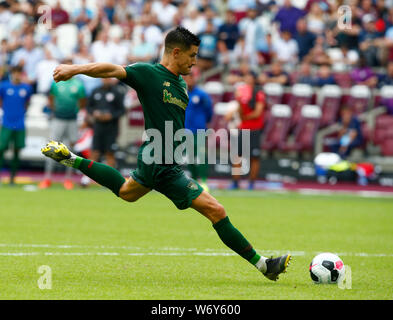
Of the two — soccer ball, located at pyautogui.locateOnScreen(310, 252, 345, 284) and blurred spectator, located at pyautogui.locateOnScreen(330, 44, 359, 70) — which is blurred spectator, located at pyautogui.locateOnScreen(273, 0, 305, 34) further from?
soccer ball, located at pyautogui.locateOnScreen(310, 252, 345, 284)

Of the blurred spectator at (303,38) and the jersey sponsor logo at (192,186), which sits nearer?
the jersey sponsor logo at (192,186)

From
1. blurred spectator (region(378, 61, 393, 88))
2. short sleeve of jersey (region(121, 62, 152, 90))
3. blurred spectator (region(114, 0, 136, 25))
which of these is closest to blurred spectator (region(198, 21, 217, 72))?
blurred spectator (region(114, 0, 136, 25))

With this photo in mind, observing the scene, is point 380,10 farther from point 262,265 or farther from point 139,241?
point 262,265

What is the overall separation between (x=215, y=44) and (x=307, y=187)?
5276 mm

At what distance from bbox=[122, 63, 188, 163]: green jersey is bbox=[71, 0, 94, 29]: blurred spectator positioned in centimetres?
1781

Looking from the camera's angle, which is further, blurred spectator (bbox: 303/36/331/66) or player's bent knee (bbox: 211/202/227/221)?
blurred spectator (bbox: 303/36/331/66)

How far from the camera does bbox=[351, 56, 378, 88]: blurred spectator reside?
22692 millimetres

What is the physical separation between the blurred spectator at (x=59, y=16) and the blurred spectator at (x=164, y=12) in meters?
2.63

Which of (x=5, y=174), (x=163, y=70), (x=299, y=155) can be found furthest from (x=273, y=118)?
(x=163, y=70)

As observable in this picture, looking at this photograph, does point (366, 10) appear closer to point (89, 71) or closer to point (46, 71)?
point (46, 71)

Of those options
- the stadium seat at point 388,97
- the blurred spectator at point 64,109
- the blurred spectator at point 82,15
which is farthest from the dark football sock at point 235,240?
the blurred spectator at point 82,15

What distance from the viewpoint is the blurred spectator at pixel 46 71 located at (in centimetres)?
2273

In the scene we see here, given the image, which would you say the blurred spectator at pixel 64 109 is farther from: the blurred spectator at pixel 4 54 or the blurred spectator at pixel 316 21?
the blurred spectator at pixel 316 21
